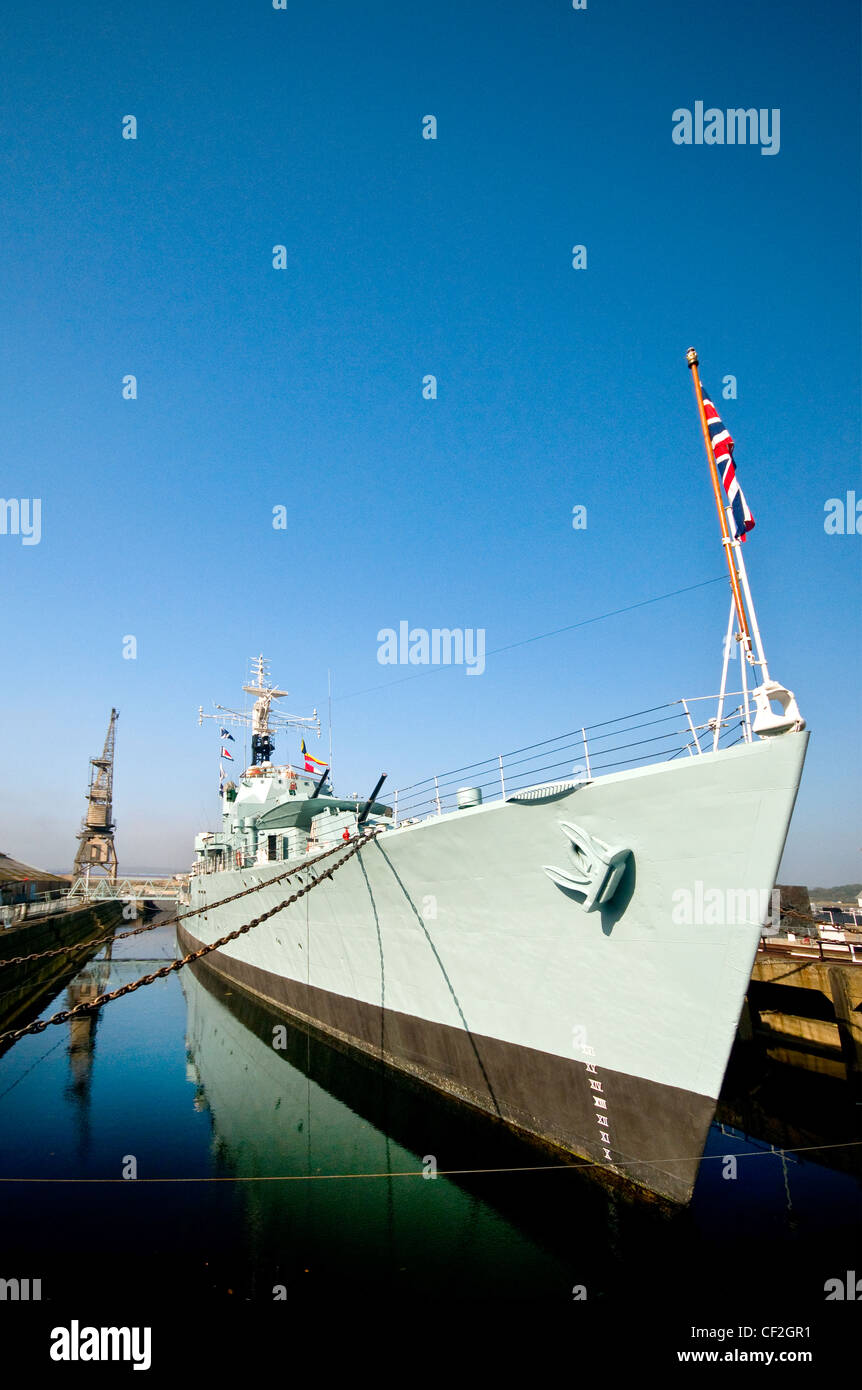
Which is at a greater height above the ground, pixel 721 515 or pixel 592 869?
pixel 721 515

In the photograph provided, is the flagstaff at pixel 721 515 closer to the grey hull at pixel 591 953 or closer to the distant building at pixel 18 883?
the grey hull at pixel 591 953

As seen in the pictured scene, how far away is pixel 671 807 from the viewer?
7.01m

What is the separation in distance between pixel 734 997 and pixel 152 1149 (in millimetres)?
9315

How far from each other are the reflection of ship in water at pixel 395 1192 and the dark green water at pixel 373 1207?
28 mm

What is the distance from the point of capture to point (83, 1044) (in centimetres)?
1691

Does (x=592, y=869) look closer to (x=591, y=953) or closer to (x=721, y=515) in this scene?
(x=591, y=953)

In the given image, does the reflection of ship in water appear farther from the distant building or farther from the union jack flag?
the distant building

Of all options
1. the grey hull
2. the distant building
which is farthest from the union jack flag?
the distant building

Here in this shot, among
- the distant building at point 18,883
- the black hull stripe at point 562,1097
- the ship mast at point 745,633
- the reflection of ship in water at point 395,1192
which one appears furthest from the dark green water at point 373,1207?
the distant building at point 18,883

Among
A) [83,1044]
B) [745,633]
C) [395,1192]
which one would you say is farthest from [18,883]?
[745,633]

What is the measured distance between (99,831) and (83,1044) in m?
45.9

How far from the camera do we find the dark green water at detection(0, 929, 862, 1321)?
636 cm
